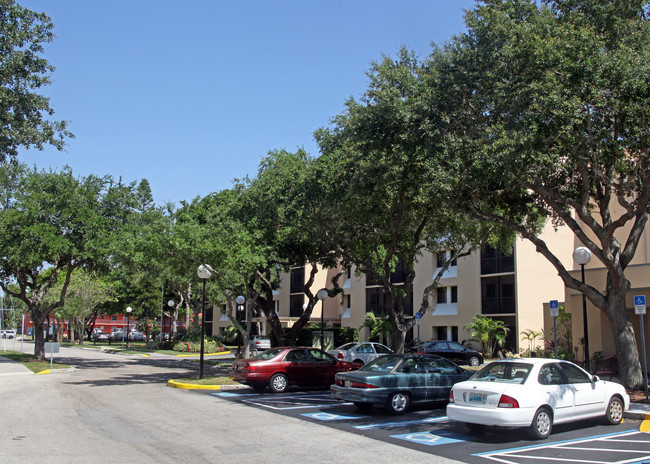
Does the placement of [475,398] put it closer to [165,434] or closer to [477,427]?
[477,427]

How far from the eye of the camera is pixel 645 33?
13.2m

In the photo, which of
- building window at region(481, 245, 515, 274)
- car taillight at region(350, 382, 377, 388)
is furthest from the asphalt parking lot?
Answer: building window at region(481, 245, 515, 274)

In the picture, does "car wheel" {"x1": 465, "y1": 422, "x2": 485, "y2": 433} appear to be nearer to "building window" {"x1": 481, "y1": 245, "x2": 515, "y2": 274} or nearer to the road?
the road

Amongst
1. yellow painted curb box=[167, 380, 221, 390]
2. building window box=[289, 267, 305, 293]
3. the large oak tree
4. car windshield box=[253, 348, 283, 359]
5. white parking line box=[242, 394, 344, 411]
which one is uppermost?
the large oak tree

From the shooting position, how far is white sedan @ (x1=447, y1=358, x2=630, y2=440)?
941 cm

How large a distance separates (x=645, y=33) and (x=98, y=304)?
6090cm

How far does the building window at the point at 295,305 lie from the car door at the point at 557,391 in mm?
47205

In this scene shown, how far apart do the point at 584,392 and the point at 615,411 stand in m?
1.27

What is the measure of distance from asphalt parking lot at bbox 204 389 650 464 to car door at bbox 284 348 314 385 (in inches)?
123

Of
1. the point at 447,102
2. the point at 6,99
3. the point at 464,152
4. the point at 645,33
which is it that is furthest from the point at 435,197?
the point at 6,99

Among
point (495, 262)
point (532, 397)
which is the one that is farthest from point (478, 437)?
point (495, 262)

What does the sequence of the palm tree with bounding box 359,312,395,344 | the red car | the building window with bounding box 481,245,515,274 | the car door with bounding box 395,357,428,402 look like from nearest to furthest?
the car door with bounding box 395,357,428,402
the red car
the building window with bounding box 481,245,515,274
the palm tree with bounding box 359,312,395,344

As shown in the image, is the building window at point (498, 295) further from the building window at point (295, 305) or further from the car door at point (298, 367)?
the building window at point (295, 305)

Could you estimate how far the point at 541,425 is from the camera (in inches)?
380
